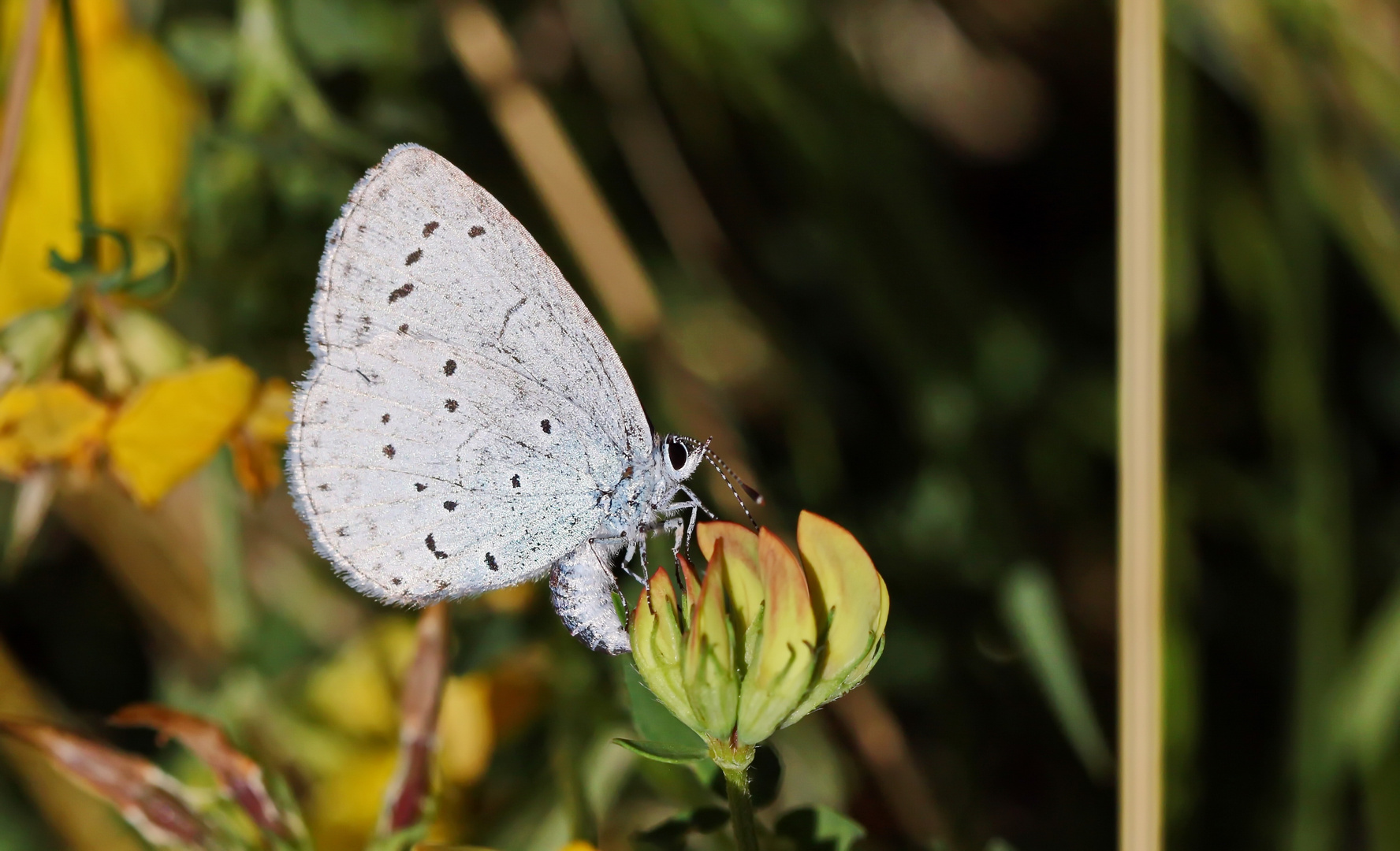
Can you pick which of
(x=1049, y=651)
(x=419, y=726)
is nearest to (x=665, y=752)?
(x=419, y=726)

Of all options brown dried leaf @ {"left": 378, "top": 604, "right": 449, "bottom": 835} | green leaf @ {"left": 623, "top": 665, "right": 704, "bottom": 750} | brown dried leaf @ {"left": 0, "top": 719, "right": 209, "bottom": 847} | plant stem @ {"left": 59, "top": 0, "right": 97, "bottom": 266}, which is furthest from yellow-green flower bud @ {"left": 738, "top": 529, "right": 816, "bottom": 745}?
plant stem @ {"left": 59, "top": 0, "right": 97, "bottom": 266}

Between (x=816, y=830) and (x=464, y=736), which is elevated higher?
(x=816, y=830)

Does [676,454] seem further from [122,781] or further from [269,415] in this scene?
[122,781]

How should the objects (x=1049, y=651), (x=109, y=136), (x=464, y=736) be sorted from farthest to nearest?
(x=109, y=136), (x=1049, y=651), (x=464, y=736)

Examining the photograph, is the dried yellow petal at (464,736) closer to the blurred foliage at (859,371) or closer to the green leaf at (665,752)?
the blurred foliage at (859,371)

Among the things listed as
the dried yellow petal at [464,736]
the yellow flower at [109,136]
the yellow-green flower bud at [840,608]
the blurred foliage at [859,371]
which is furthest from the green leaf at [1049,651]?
the yellow flower at [109,136]

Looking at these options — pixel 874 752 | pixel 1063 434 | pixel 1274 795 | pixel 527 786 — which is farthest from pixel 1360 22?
pixel 527 786
